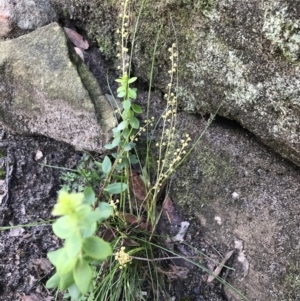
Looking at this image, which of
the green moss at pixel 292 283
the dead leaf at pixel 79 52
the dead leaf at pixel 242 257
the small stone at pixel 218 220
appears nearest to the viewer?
the green moss at pixel 292 283

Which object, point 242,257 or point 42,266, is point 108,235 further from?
point 242,257

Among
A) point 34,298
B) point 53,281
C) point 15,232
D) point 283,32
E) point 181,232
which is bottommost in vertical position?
point 34,298

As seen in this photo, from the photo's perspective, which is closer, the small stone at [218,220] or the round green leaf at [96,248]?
the round green leaf at [96,248]

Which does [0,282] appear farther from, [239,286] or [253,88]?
[253,88]

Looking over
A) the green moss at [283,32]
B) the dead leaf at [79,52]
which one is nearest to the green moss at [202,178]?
the green moss at [283,32]

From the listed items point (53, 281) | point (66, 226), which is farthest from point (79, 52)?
point (66, 226)

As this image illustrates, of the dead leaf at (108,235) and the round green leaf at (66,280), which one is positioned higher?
the round green leaf at (66,280)

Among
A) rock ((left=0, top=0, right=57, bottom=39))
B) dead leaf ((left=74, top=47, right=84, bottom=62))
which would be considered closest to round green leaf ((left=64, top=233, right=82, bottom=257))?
dead leaf ((left=74, top=47, right=84, bottom=62))

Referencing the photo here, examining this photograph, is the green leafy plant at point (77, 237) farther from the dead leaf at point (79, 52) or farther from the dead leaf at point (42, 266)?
the dead leaf at point (79, 52)
